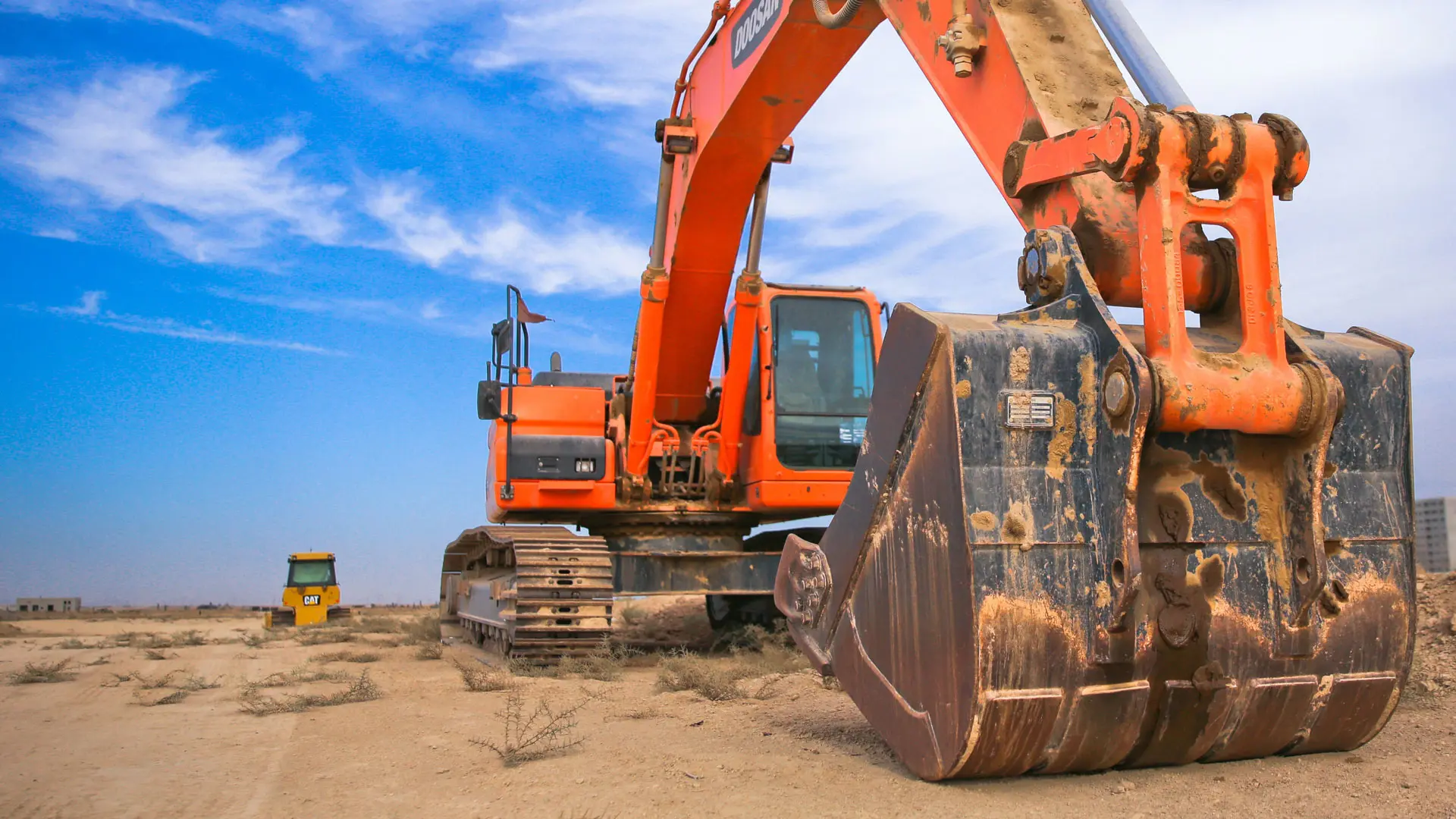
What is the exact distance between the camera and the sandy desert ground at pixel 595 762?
121 inches

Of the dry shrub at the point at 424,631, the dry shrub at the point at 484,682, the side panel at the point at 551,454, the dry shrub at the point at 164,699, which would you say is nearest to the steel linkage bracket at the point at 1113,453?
the dry shrub at the point at 484,682

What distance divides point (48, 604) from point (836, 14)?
90.5ft

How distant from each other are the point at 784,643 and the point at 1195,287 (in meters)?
6.02

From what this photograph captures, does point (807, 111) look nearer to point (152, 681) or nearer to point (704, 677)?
point (704, 677)

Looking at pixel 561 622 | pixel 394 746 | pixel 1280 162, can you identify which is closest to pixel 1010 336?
pixel 1280 162

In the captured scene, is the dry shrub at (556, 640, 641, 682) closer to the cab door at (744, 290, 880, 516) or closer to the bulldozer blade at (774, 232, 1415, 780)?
the cab door at (744, 290, 880, 516)

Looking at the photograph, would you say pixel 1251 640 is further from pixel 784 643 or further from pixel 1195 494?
pixel 784 643

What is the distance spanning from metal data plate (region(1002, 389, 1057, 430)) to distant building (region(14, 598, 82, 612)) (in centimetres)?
2894

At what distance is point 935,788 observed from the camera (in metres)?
3.14

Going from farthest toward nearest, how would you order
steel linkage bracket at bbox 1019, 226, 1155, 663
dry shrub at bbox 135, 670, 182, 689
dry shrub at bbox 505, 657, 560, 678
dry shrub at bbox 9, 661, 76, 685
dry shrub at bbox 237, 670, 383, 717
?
dry shrub at bbox 9, 661, 76, 685
dry shrub at bbox 505, 657, 560, 678
dry shrub at bbox 135, 670, 182, 689
dry shrub at bbox 237, 670, 383, 717
steel linkage bracket at bbox 1019, 226, 1155, 663

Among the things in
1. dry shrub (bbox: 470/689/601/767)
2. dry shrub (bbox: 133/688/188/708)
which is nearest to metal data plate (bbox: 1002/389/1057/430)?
dry shrub (bbox: 470/689/601/767)

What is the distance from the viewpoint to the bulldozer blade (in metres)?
2.92

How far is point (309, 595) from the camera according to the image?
17.5 metres

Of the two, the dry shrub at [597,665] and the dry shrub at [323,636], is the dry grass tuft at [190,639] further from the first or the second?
the dry shrub at [597,665]
